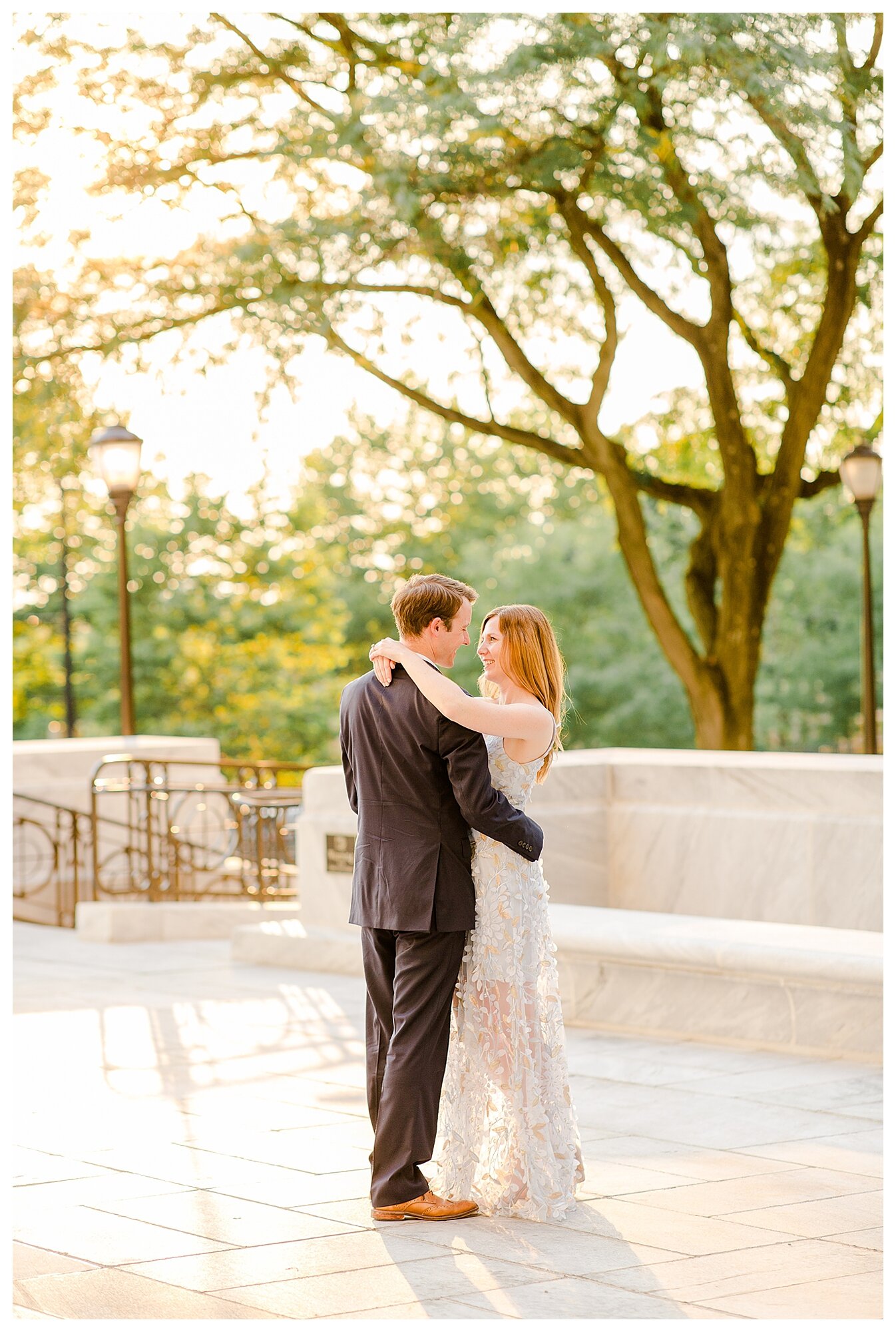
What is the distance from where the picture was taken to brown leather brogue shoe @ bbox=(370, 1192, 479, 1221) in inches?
213

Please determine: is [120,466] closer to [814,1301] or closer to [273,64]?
[273,64]

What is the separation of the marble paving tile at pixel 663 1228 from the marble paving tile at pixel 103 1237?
1.14 meters

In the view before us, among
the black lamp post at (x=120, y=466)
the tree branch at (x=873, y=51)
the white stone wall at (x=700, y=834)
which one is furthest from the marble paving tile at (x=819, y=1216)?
the black lamp post at (x=120, y=466)

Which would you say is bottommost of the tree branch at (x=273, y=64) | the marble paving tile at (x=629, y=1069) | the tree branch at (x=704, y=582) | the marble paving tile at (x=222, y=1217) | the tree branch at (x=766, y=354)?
the marble paving tile at (x=629, y=1069)

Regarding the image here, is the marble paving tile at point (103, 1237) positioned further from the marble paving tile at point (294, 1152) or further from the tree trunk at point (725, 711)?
the tree trunk at point (725, 711)

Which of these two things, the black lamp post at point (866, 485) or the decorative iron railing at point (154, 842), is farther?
the black lamp post at point (866, 485)

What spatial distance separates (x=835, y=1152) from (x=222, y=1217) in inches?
89.0

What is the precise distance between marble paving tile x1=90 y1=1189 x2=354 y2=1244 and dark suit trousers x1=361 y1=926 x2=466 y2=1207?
0.26 m

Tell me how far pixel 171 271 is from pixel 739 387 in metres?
6.19

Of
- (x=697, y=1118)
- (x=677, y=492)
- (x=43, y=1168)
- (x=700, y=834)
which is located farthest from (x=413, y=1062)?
(x=677, y=492)

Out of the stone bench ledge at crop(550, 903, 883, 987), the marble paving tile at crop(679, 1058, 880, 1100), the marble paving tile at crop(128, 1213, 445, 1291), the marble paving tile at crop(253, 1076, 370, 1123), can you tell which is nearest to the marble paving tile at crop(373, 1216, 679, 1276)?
the marble paving tile at crop(128, 1213, 445, 1291)

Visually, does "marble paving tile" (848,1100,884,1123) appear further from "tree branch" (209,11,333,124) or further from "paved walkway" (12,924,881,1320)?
"tree branch" (209,11,333,124)

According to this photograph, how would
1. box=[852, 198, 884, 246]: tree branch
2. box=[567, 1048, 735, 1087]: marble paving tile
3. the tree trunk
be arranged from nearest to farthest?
box=[567, 1048, 735, 1087]: marble paving tile
box=[852, 198, 884, 246]: tree branch
the tree trunk

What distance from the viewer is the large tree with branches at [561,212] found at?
520 inches
